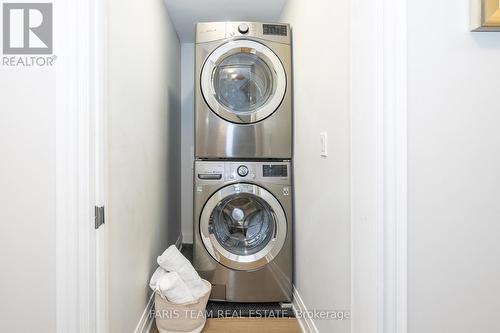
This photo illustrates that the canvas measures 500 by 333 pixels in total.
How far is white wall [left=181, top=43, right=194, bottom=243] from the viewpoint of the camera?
11.0 feet

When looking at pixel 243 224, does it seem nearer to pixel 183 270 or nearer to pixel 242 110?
pixel 183 270

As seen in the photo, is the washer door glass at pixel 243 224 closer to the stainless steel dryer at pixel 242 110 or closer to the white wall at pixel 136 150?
the stainless steel dryer at pixel 242 110

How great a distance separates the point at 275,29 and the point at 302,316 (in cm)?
188

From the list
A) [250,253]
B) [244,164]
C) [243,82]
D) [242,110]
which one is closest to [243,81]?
[243,82]

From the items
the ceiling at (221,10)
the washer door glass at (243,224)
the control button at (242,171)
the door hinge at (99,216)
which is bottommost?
the washer door glass at (243,224)

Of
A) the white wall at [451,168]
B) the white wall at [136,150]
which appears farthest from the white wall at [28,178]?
the white wall at [451,168]

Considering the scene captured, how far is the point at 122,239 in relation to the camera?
138cm

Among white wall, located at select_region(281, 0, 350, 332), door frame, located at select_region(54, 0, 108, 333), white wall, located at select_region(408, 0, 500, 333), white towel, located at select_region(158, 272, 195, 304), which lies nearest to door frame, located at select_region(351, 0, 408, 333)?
white wall, located at select_region(408, 0, 500, 333)

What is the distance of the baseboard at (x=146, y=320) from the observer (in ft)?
5.56

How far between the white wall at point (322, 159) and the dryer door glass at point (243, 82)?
24 cm

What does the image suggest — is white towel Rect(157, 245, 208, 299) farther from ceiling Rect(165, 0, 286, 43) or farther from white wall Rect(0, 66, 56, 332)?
ceiling Rect(165, 0, 286, 43)

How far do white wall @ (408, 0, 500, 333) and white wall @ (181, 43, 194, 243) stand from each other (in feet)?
9.25

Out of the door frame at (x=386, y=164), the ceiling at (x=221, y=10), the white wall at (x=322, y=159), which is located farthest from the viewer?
the ceiling at (x=221, y=10)

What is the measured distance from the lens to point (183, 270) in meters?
1.86
